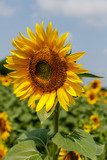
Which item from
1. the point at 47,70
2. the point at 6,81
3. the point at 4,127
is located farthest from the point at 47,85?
the point at 6,81

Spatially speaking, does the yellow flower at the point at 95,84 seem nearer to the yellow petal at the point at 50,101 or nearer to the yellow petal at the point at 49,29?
the yellow petal at the point at 50,101

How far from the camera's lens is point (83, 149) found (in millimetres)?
1449

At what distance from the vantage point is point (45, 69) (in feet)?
5.45

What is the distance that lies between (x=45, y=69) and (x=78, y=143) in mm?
527

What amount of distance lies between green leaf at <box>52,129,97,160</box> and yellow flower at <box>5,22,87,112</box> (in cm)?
19

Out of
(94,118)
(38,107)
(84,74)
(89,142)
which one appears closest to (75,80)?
(84,74)

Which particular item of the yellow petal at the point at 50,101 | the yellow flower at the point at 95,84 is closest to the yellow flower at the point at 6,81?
the yellow flower at the point at 95,84

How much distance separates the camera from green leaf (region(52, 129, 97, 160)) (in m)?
1.41

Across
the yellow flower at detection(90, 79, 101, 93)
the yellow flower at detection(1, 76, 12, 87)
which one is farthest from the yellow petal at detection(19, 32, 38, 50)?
the yellow flower at detection(1, 76, 12, 87)

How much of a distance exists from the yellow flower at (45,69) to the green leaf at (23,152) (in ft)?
0.83

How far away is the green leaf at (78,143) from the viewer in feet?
4.62

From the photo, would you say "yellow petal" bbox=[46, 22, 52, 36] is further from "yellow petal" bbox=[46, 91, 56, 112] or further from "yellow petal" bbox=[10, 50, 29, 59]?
"yellow petal" bbox=[46, 91, 56, 112]

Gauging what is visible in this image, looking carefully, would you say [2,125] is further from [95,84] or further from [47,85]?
[95,84]

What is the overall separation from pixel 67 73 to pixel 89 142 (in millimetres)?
449
